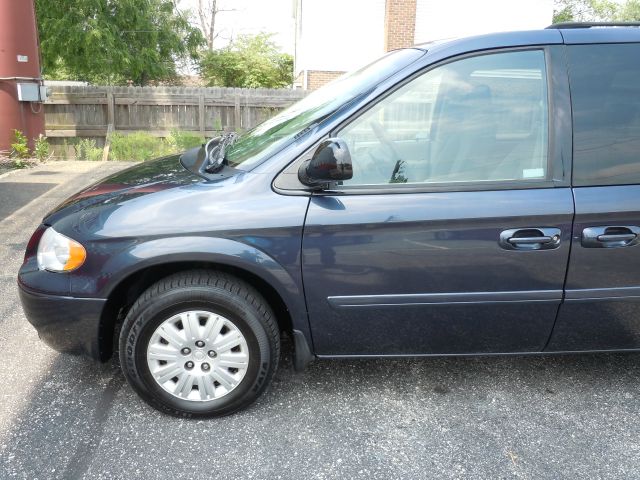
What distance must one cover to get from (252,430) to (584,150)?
2092mm

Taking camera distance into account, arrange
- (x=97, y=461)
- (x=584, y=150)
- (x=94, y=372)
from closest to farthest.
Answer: (x=97, y=461)
(x=584, y=150)
(x=94, y=372)

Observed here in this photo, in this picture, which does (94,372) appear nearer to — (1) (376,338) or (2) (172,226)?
(2) (172,226)

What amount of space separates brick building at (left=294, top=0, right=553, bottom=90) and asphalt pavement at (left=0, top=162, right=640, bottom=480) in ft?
55.4

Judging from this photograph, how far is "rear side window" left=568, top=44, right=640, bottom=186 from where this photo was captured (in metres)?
2.73

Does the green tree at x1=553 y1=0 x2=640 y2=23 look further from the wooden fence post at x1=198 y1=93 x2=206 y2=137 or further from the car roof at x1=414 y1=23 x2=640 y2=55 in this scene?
the car roof at x1=414 y1=23 x2=640 y2=55

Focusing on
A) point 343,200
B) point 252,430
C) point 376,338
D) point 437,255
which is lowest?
point 252,430

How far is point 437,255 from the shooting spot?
2682mm

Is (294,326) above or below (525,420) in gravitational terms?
above

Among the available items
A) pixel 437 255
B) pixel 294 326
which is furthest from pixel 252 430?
pixel 437 255

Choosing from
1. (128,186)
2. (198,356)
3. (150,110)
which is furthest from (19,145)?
(198,356)

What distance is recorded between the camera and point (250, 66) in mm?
26281

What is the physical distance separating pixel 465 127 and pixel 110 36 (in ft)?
56.2

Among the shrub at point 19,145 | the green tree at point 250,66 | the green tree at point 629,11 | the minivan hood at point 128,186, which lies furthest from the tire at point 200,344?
the green tree at point 629,11

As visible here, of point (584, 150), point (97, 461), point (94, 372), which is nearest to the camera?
point (97, 461)
